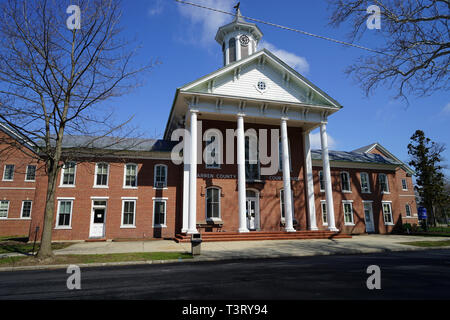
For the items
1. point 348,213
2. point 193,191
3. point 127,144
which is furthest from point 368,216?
point 127,144

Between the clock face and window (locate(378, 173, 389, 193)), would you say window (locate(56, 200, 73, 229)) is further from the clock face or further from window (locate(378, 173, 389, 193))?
window (locate(378, 173, 389, 193))

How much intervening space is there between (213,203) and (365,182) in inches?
613

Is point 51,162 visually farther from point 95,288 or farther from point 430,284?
point 430,284

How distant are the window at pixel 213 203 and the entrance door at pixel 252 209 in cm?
246

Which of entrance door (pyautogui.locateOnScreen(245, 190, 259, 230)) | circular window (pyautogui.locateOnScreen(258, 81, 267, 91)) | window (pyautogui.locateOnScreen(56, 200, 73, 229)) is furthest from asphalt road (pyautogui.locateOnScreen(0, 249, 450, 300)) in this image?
circular window (pyautogui.locateOnScreen(258, 81, 267, 91))

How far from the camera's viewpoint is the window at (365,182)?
2534 centimetres

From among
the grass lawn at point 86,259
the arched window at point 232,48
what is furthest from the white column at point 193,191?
the arched window at point 232,48

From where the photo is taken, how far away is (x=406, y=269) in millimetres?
8344

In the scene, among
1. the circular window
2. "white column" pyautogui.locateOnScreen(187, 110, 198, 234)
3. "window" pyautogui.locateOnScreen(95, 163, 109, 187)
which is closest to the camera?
"white column" pyautogui.locateOnScreen(187, 110, 198, 234)

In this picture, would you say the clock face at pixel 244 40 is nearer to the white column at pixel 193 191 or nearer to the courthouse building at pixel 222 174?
the courthouse building at pixel 222 174

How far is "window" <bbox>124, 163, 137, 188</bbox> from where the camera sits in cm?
2001

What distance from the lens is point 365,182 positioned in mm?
25578

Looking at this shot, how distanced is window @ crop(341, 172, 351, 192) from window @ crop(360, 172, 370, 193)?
1706mm
